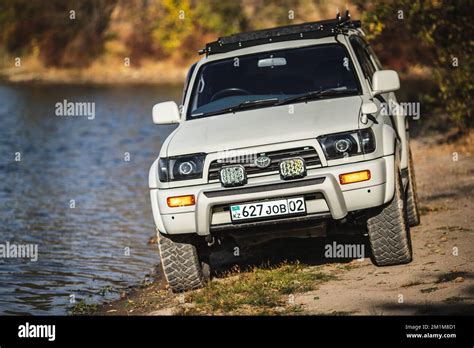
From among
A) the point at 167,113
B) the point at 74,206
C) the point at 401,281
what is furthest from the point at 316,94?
the point at 74,206

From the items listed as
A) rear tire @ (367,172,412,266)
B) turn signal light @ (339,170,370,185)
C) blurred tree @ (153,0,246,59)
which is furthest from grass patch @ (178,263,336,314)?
blurred tree @ (153,0,246,59)

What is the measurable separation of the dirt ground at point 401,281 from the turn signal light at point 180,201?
0.85m

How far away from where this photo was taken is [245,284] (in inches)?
346

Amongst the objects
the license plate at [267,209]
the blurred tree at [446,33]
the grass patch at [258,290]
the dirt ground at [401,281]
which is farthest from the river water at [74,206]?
the blurred tree at [446,33]

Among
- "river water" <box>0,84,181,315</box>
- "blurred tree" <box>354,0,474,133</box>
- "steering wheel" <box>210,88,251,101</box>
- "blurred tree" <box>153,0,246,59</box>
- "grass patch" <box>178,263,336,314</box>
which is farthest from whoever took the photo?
"blurred tree" <box>153,0,246,59</box>

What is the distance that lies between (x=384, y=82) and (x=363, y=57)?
1038mm

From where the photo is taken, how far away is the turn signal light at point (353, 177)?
27.0 ft

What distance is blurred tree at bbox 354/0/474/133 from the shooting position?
1658 cm

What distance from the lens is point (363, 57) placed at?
10.1m

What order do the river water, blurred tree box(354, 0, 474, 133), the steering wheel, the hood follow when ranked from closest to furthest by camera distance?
the hood, the steering wheel, the river water, blurred tree box(354, 0, 474, 133)

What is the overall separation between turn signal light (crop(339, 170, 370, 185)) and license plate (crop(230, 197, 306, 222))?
14.7 inches

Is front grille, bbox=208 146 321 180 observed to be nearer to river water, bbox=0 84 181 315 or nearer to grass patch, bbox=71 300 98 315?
grass patch, bbox=71 300 98 315

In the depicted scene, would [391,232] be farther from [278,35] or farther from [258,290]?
[278,35]
